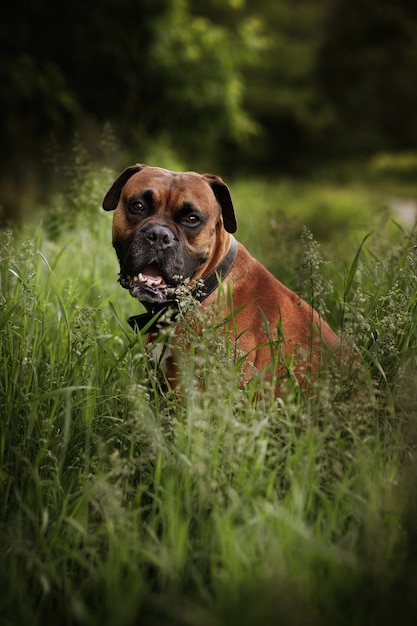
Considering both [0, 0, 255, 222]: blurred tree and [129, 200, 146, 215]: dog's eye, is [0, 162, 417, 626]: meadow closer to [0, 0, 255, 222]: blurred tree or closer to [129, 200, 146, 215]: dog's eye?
[129, 200, 146, 215]: dog's eye

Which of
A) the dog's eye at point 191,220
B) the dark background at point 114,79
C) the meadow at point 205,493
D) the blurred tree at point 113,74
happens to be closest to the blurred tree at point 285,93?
the dark background at point 114,79

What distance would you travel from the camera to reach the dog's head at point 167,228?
3133 mm

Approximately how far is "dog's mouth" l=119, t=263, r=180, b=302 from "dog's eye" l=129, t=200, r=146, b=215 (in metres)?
0.29

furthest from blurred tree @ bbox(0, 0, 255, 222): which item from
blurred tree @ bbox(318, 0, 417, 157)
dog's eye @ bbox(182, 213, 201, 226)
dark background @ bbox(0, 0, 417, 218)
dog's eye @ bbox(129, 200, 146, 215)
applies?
blurred tree @ bbox(318, 0, 417, 157)

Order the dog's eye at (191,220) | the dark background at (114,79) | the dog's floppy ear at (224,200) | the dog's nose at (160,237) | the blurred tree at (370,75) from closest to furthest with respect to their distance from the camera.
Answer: the dog's nose at (160,237) < the dog's eye at (191,220) < the dog's floppy ear at (224,200) < the dark background at (114,79) < the blurred tree at (370,75)

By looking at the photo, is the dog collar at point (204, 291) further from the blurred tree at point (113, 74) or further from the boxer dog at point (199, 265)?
the blurred tree at point (113, 74)

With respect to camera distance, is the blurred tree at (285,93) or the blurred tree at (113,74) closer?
the blurred tree at (113,74)

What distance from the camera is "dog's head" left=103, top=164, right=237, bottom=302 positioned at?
3.13 metres

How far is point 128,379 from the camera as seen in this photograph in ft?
9.64

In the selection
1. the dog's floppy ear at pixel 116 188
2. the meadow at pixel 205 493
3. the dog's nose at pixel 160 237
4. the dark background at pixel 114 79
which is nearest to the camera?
the meadow at pixel 205 493

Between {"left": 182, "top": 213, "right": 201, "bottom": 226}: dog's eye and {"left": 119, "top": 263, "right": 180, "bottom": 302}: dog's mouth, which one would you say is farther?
{"left": 182, "top": 213, "right": 201, "bottom": 226}: dog's eye

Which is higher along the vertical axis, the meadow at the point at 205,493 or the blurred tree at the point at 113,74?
the blurred tree at the point at 113,74

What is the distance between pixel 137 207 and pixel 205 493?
1590mm

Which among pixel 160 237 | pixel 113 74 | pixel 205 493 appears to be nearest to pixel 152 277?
pixel 160 237
